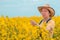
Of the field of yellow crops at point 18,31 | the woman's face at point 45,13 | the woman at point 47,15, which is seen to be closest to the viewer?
the field of yellow crops at point 18,31

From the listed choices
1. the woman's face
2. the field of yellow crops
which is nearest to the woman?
the woman's face

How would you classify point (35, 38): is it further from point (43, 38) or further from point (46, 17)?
point (46, 17)

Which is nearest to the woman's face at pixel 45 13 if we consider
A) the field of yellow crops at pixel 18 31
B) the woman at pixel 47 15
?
the woman at pixel 47 15

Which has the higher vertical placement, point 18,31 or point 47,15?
point 47,15

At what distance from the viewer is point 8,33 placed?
17.7ft

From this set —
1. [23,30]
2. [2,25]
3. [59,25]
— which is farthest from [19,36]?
[59,25]

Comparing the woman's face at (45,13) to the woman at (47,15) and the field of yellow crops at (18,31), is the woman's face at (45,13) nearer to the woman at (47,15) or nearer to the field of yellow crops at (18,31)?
the woman at (47,15)

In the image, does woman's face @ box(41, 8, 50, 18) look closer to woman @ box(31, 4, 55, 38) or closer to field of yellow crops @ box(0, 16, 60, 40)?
woman @ box(31, 4, 55, 38)

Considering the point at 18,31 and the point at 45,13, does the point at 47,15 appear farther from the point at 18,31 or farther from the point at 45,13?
the point at 18,31

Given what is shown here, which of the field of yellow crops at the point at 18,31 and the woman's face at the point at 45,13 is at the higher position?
the woman's face at the point at 45,13

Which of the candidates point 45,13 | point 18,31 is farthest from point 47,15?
point 18,31

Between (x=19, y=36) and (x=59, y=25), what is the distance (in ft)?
14.0

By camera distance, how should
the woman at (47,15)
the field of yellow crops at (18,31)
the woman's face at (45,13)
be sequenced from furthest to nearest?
the woman's face at (45,13)
the woman at (47,15)
the field of yellow crops at (18,31)

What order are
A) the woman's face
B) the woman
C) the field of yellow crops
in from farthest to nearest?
the woman's face
the woman
the field of yellow crops
